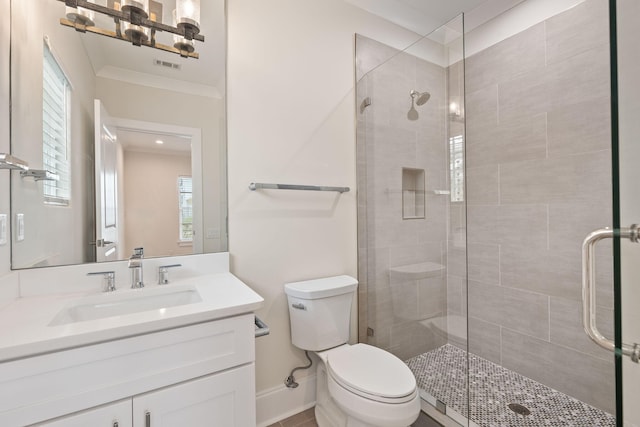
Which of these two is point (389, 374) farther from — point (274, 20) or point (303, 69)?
point (274, 20)

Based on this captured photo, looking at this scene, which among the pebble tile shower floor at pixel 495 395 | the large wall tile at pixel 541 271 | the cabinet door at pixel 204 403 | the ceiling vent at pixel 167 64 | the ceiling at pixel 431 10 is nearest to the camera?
the cabinet door at pixel 204 403

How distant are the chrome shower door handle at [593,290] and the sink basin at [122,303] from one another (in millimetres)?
1253

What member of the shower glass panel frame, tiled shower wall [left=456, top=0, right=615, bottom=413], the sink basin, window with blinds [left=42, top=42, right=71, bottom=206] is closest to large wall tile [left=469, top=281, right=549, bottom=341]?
tiled shower wall [left=456, top=0, right=615, bottom=413]

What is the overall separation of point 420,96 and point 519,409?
1.90 metres

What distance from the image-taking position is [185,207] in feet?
4.87

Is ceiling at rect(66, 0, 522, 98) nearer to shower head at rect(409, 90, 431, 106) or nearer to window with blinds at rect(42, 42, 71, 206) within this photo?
window with blinds at rect(42, 42, 71, 206)

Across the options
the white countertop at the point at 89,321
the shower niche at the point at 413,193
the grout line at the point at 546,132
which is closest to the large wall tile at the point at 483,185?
the grout line at the point at 546,132

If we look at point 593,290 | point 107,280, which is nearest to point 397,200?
point 593,290

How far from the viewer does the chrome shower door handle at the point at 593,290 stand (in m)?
0.66

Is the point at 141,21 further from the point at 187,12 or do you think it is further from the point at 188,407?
the point at 188,407

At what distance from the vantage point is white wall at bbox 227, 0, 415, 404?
158 centimetres

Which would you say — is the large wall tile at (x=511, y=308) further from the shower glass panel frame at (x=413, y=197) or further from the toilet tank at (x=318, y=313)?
the toilet tank at (x=318, y=313)

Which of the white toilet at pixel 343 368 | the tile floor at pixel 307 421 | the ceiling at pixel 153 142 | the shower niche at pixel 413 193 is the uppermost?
the ceiling at pixel 153 142

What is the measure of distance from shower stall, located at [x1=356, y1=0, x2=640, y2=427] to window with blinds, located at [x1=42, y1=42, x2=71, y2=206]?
61.4 inches
